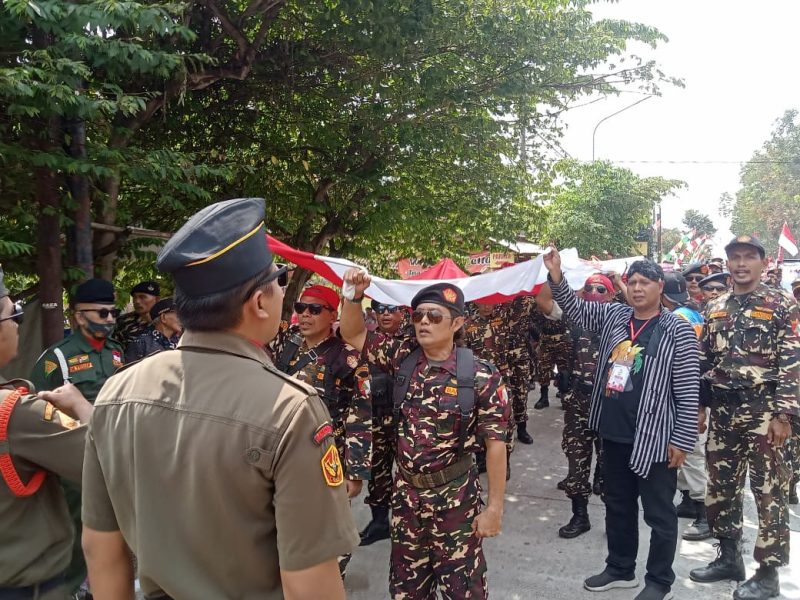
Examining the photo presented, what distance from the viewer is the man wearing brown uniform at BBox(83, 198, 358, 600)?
4.05 ft

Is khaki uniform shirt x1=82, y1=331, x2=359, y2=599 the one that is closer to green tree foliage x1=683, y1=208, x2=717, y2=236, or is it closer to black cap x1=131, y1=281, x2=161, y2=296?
black cap x1=131, y1=281, x2=161, y2=296

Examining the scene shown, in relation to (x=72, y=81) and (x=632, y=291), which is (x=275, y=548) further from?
(x=72, y=81)

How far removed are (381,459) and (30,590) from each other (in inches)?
122

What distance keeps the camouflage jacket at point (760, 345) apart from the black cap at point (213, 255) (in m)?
3.71

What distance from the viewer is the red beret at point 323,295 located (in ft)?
13.0

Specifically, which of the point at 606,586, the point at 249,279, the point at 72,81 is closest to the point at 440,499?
the point at 606,586

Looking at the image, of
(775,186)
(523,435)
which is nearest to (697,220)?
(775,186)

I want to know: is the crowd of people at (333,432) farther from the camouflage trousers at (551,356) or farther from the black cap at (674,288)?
the camouflage trousers at (551,356)

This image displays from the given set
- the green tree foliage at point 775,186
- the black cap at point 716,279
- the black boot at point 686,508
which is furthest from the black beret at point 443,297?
the green tree foliage at point 775,186

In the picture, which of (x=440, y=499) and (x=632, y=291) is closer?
(x=440, y=499)

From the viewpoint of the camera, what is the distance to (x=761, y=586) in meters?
3.71

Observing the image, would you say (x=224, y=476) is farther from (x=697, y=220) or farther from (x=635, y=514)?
(x=697, y=220)

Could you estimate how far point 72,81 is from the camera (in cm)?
353

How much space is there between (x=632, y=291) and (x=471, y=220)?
559cm
